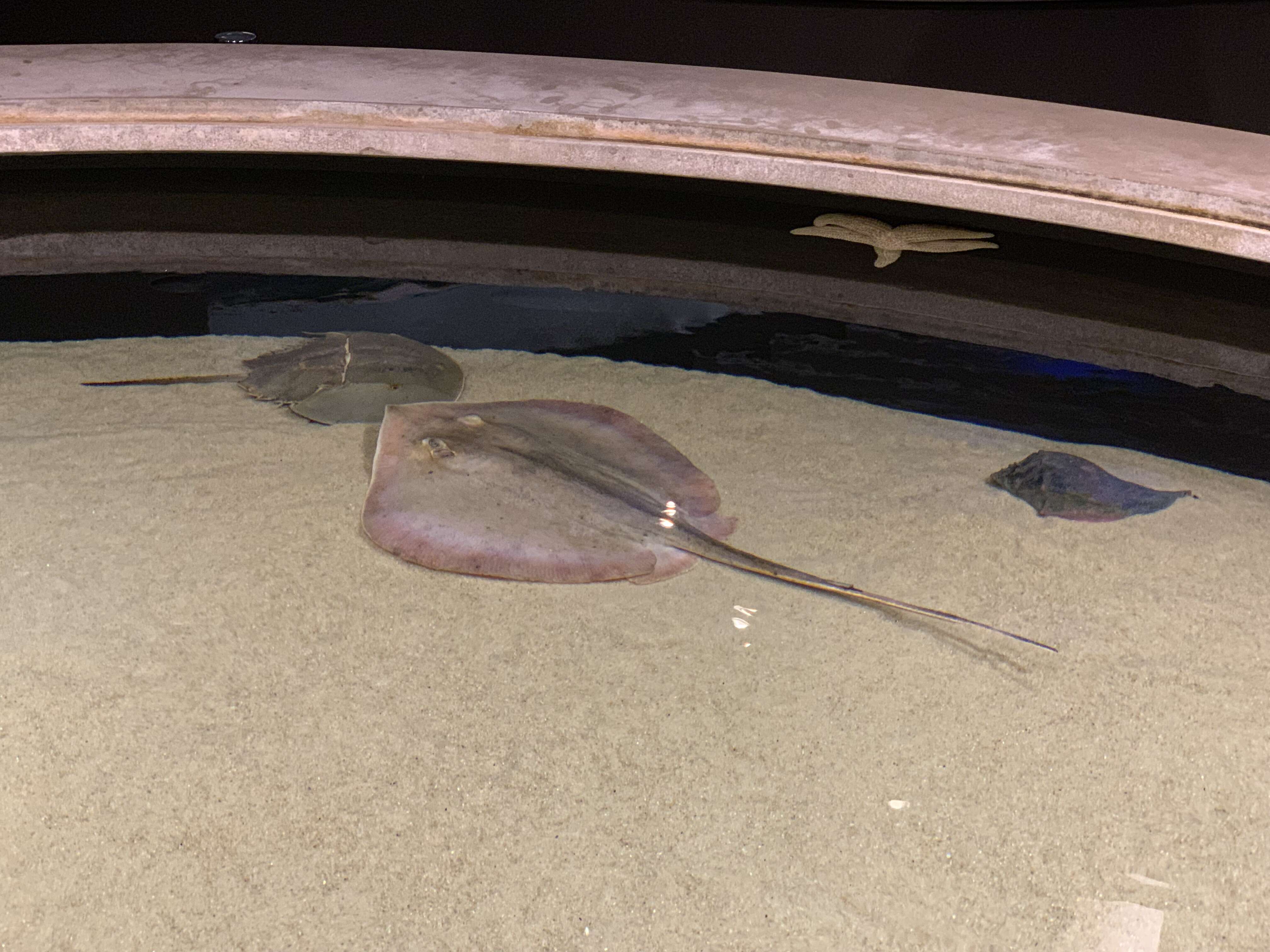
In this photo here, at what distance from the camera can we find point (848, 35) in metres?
5.61

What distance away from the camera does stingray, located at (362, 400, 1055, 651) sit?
7.00ft

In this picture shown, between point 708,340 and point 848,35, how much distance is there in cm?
321

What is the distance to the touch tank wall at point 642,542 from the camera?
163 centimetres

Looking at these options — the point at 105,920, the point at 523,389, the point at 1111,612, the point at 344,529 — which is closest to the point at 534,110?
the point at 523,389

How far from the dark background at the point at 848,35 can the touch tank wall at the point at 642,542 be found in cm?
128

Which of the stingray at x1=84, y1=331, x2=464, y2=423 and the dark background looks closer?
the stingray at x1=84, y1=331, x2=464, y2=423

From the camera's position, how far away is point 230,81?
14.0 ft

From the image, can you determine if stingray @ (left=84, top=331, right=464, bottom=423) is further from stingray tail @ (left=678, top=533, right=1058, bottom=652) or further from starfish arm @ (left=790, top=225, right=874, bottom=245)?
starfish arm @ (left=790, top=225, right=874, bottom=245)

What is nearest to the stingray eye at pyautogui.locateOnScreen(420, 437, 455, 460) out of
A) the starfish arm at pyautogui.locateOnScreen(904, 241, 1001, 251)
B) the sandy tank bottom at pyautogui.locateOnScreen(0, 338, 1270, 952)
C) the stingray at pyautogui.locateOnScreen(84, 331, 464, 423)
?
the sandy tank bottom at pyautogui.locateOnScreen(0, 338, 1270, 952)

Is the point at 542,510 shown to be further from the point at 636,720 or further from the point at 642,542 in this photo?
the point at 636,720

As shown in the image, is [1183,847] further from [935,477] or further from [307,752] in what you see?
[307,752]

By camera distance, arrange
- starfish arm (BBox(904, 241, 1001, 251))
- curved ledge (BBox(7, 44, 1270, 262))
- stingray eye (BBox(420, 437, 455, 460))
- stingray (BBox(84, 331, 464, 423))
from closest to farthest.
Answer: stingray eye (BBox(420, 437, 455, 460)) → stingray (BBox(84, 331, 464, 423)) → curved ledge (BBox(7, 44, 1270, 262)) → starfish arm (BBox(904, 241, 1001, 251))

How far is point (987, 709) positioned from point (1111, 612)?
0.45m

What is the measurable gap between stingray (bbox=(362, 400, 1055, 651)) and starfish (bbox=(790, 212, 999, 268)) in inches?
71.5
